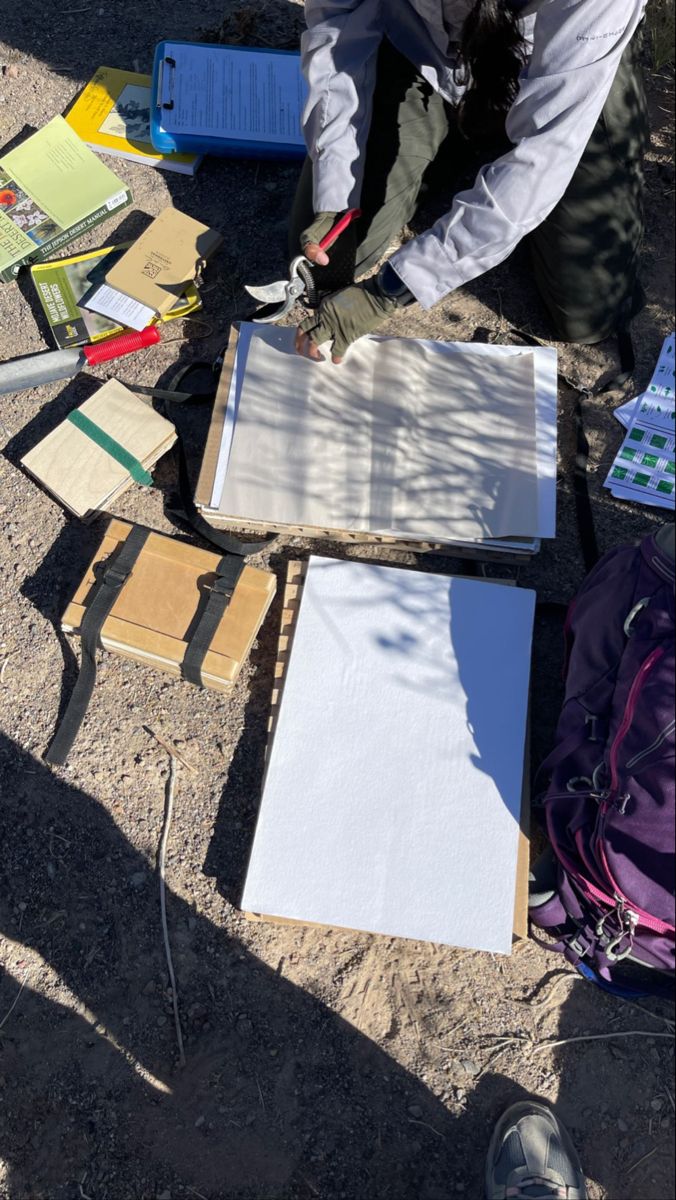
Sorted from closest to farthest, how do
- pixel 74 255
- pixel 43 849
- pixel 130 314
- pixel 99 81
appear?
pixel 43 849
pixel 130 314
pixel 74 255
pixel 99 81

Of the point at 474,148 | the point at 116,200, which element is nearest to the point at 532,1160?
the point at 474,148

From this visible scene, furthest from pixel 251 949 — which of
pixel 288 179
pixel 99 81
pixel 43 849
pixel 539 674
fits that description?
pixel 99 81

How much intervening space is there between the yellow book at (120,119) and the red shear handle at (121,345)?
27.7 inches

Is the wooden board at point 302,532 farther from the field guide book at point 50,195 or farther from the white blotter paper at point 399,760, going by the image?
the field guide book at point 50,195

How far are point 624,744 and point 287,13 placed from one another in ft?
9.56

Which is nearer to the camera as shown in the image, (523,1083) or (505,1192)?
(505,1192)

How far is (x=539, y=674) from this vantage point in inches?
94.6

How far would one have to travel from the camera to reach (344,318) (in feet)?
7.48

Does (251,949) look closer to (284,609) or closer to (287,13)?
(284,609)

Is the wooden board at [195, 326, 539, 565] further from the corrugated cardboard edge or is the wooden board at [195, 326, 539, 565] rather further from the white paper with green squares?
the white paper with green squares

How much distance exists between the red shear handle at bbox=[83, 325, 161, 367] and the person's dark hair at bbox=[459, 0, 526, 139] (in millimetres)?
1079

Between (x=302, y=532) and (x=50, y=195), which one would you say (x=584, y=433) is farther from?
(x=50, y=195)

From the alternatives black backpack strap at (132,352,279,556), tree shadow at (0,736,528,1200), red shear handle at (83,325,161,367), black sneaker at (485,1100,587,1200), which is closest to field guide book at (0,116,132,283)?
red shear handle at (83,325,161,367)

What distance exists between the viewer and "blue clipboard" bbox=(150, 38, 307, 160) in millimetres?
2854
